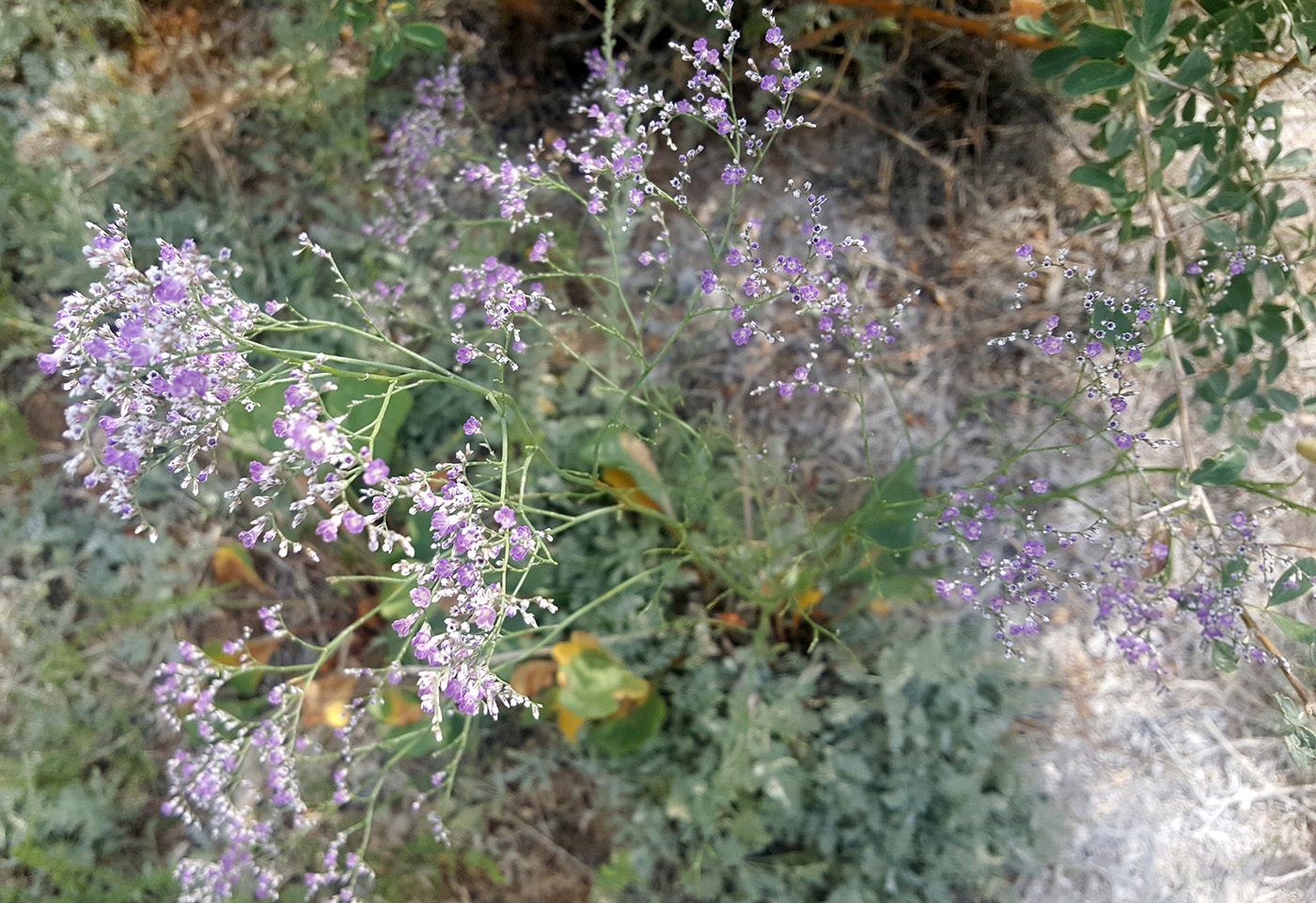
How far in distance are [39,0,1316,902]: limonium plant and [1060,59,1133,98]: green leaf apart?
0.36m

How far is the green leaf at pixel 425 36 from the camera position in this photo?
1921 mm

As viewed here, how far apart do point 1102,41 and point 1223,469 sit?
0.82 meters

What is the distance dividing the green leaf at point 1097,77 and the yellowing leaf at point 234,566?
2456 millimetres

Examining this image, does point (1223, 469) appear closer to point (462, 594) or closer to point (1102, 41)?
point (1102, 41)

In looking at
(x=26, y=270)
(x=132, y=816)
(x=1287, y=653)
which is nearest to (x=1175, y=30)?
(x=1287, y=653)

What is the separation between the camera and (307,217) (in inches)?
106

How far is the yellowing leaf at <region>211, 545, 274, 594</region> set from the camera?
8.06ft

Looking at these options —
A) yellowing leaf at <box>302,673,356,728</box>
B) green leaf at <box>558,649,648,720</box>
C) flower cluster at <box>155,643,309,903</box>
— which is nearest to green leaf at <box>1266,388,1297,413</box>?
green leaf at <box>558,649,648,720</box>

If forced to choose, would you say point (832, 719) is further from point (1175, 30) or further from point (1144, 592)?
point (1175, 30)

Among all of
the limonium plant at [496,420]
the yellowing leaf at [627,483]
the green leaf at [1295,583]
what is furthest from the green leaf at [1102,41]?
the yellowing leaf at [627,483]

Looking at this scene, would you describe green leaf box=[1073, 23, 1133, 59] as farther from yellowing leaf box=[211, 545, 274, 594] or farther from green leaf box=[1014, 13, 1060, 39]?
yellowing leaf box=[211, 545, 274, 594]

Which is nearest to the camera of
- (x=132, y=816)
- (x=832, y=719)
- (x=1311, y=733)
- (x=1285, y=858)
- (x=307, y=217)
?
(x=1311, y=733)

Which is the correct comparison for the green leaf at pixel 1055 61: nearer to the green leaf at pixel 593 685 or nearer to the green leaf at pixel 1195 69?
the green leaf at pixel 1195 69

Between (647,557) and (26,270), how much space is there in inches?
86.6
